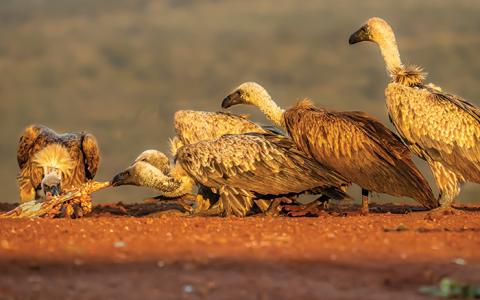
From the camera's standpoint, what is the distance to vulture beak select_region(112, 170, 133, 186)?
1447cm

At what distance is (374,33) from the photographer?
14.8 meters

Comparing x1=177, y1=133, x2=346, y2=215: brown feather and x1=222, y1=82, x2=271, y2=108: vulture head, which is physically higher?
x1=222, y1=82, x2=271, y2=108: vulture head

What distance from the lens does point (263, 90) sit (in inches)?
595

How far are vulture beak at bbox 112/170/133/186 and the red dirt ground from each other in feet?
15.5

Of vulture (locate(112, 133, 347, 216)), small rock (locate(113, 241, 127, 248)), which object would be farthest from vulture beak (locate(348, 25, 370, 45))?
small rock (locate(113, 241, 127, 248))

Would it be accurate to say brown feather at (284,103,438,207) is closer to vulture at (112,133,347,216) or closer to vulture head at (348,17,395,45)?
vulture at (112,133,347,216)

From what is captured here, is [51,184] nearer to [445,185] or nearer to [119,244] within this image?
[445,185]

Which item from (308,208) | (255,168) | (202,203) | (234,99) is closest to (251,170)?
(255,168)

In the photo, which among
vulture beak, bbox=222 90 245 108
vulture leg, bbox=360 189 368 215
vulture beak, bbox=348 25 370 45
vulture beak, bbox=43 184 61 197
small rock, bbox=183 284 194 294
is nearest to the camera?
small rock, bbox=183 284 194 294

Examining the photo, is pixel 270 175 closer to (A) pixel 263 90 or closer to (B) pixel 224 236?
(A) pixel 263 90

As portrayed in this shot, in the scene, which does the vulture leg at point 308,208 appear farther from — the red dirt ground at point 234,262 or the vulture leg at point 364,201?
the red dirt ground at point 234,262

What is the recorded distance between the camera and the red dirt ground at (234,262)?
6.39m

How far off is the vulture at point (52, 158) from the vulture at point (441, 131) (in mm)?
5642

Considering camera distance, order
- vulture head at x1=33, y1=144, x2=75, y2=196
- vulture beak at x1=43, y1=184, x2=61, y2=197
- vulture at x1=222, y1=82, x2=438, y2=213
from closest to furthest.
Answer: vulture at x1=222, y1=82, x2=438, y2=213, vulture beak at x1=43, y1=184, x2=61, y2=197, vulture head at x1=33, y1=144, x2=75, y2=196
